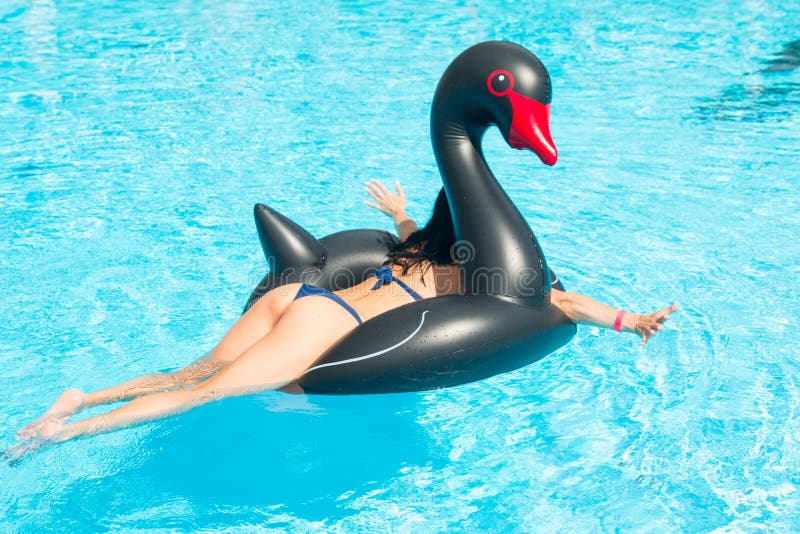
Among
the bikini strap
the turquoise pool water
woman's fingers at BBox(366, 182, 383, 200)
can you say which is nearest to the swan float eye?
the bikini strap

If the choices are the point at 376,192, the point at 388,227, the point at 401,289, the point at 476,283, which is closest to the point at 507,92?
the point at 476,283

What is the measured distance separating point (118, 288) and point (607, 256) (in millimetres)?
2553

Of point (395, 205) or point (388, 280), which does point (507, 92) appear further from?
point (395, 205)

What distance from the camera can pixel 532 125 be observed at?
10.5ft

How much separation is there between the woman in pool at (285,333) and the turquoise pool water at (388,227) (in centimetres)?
25

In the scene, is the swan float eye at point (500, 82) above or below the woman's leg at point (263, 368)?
above

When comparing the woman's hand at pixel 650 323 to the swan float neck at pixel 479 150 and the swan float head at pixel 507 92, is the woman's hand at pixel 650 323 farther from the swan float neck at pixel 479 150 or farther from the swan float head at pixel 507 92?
the swan float head at pixel 507 92

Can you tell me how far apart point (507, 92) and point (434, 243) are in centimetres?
73

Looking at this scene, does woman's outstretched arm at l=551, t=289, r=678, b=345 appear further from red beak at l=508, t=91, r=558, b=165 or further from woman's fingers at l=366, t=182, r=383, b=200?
woman's fingers at l=366, t=182, r=383, b=200

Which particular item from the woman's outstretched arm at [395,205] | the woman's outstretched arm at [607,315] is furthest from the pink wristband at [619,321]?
the woman's outstretched arm at [395,205]

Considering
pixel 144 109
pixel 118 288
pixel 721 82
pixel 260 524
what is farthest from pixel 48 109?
pixel 721 82

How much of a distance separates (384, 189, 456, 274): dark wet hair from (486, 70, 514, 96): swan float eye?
1.68ft

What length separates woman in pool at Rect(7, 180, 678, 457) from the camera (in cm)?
295

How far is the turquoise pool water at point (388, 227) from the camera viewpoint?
10.4 ft
